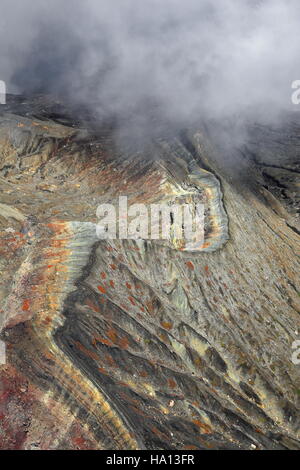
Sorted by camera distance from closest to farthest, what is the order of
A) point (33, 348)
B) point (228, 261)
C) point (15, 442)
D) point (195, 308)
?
point (15, 442) → point (33, 348) → point (195, 308) → point (228, 261)

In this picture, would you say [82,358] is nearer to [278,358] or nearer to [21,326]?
[21,326]

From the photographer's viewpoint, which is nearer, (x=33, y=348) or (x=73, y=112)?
(x=33, y=348)

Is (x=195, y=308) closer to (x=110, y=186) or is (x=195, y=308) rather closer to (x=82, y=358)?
(x=82, y=358)

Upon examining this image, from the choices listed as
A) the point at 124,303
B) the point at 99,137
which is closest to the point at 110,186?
the point at 99,137

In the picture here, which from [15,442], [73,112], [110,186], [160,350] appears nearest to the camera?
[15,442]

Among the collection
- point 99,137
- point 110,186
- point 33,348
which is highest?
point 99,137

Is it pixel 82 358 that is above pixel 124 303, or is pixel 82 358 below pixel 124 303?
below
